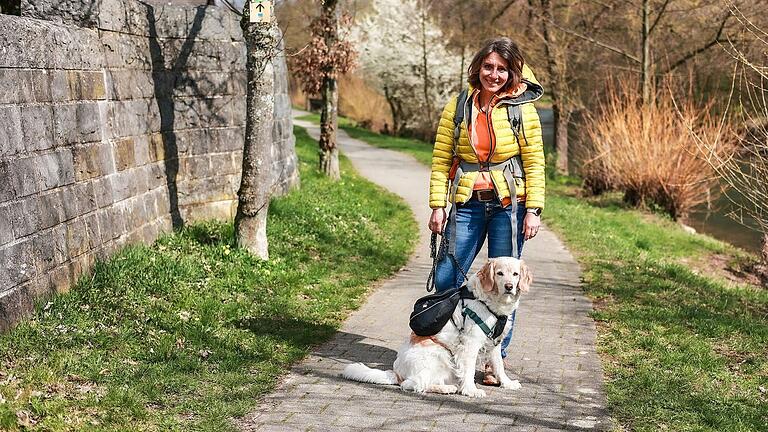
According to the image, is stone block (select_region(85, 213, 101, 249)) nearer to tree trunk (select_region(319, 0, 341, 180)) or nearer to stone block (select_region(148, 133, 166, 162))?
stone block (select_region(148, 133, 166, 162))

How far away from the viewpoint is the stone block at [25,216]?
5.94 m

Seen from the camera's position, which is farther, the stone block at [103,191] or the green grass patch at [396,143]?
the green grass patch at [396,143]

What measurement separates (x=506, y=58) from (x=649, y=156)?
1259 centimetres

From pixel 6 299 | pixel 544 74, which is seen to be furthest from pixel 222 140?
pixel 544 74

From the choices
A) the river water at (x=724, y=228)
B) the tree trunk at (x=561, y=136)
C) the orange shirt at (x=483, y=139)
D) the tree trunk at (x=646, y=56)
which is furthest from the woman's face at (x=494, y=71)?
the tree trunk at (x=561, y=136)

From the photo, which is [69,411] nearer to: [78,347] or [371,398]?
[78,347]

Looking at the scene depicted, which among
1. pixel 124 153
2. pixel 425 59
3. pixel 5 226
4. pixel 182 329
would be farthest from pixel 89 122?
pixel 425 59

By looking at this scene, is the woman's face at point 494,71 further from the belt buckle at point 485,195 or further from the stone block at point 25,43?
the stone block at point 25,43

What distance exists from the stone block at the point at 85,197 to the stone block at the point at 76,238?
0.12 metres

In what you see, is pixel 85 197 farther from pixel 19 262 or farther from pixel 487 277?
pixel 487 277

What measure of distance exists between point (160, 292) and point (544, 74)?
1724 centimetres

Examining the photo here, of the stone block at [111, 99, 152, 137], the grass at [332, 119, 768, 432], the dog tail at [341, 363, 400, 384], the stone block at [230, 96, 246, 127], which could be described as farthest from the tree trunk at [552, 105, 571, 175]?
the dog tail at [341, 363, 400, 384]

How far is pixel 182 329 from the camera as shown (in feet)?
20.8

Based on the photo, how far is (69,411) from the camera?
463cm
